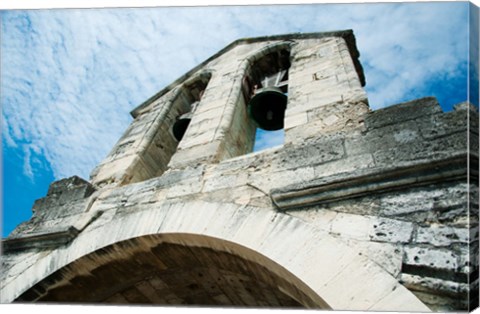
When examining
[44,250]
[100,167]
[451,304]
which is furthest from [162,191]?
[451,304]

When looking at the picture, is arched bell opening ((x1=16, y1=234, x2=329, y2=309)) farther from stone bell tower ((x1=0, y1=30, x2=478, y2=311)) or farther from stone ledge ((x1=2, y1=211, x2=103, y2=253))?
stone ledge ((x1=2, y1=211, x2=103, y2=253))

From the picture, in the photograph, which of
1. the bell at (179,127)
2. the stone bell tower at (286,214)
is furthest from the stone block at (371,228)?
the bell at (179,127)

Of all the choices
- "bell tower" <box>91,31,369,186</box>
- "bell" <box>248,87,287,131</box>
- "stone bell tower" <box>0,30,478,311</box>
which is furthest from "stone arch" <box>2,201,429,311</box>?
"bell" <box>248,87,287,131</box>

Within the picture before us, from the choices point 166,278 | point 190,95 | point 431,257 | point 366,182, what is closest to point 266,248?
point 366,182

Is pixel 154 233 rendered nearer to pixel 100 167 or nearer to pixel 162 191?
pixel 162 191

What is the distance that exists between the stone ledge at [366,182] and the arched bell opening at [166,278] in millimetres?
463

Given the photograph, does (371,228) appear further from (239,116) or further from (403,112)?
(239,116)

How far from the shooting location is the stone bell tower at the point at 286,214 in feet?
5.57

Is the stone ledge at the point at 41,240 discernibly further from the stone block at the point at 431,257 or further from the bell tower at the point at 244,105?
the stone block at the point at 431,257

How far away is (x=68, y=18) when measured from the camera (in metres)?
3.55

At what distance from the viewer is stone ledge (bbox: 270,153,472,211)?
1843 millimetres

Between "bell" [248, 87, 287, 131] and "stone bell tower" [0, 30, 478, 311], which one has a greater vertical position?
"bell" [248, 87, 287, 131]

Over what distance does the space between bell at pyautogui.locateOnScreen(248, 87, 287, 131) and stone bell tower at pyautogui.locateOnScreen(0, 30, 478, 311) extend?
0.04 ft

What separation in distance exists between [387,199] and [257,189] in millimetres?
813
